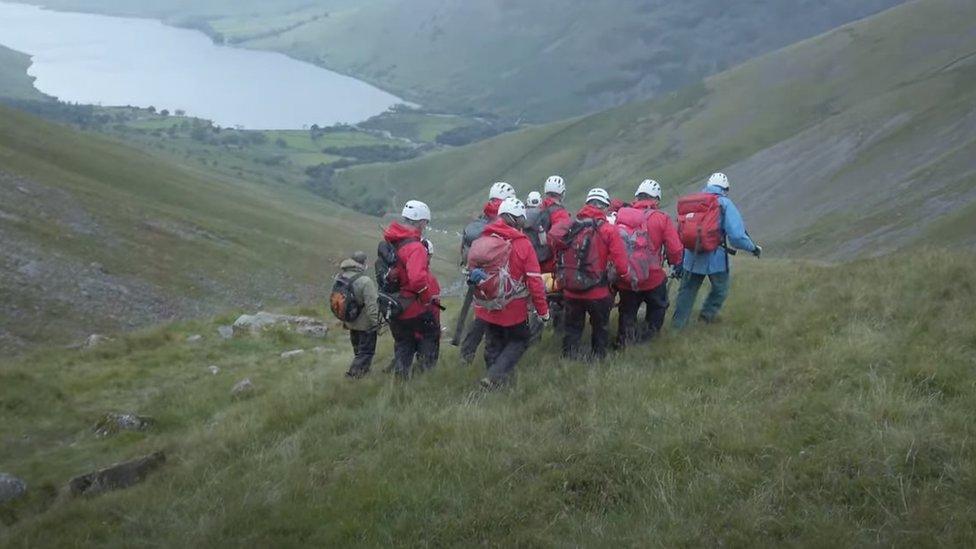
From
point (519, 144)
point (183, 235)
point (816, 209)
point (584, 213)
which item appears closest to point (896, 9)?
point (519, 144)

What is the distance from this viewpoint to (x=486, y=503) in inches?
275

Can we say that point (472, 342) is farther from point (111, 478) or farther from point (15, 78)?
point (15, 78)

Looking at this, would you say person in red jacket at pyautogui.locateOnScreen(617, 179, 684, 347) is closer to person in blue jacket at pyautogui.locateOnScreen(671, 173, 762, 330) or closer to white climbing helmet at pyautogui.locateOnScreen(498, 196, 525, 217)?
person in blue jacket at pyautogui.locateOnScreen(671, 173, 762, 330)

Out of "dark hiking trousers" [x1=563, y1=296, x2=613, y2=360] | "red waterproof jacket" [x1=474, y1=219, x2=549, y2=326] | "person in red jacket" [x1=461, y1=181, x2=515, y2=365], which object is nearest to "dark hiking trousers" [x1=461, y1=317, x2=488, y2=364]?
"person in red jacket" [x1=461, y1=181, x2=515, y2=365]

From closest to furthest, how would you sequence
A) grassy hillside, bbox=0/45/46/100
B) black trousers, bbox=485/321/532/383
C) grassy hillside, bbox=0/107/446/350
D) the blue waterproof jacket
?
black trousers, bbox=485/321/532/383, the blue waterproof jacket, grassy hillside, bbox=0/107/446/350, grassy hillside, bbox=0/45/46/100

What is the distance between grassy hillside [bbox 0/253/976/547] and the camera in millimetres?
6406

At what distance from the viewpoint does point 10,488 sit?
9.32m

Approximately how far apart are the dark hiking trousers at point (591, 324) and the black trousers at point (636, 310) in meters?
0.64

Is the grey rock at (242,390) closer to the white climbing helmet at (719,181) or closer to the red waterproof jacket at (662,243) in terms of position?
the red waterproof jacket at (662,243)

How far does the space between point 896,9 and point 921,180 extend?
78.8 meters

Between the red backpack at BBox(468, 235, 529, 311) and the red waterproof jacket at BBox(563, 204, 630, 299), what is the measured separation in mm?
1094

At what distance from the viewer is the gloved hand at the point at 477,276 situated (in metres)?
10.1

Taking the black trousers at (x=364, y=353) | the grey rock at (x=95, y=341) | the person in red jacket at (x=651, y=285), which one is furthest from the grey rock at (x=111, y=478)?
the grey rock at (x=95, y=341)

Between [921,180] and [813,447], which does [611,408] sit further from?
[921,180]
